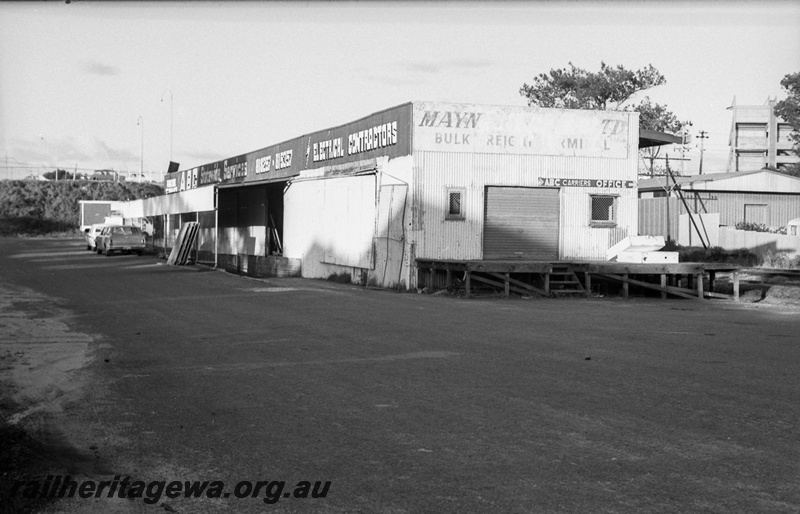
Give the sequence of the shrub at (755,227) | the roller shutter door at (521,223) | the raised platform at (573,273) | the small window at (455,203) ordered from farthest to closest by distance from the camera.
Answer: the shrub at (755,227) → the roller shutter door at (521,223) → the small window at (455,203) → the raised platform at (573,273)

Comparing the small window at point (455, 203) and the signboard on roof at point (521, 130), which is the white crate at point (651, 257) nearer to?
the signboard on roof at point (521, 130)

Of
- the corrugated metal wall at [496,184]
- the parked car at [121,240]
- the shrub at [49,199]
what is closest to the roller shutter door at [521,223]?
the corrugated metal wall at [496,184]

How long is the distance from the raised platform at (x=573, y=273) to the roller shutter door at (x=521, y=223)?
6.35 ft

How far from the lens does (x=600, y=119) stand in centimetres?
2727

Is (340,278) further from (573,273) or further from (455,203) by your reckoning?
(573,273)

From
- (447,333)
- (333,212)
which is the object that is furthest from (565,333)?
(333,212)

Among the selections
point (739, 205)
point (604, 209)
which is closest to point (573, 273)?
point (604, 209)

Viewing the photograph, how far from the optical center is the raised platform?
2320 cm

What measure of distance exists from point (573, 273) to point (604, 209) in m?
4.45

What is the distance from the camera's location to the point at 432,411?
8.47 metres

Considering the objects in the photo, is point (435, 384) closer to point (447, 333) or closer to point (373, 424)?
point (373, 424)

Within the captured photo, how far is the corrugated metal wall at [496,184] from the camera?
25953mm

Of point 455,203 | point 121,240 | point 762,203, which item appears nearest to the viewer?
point 455,203

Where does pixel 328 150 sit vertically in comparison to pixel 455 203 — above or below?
above
